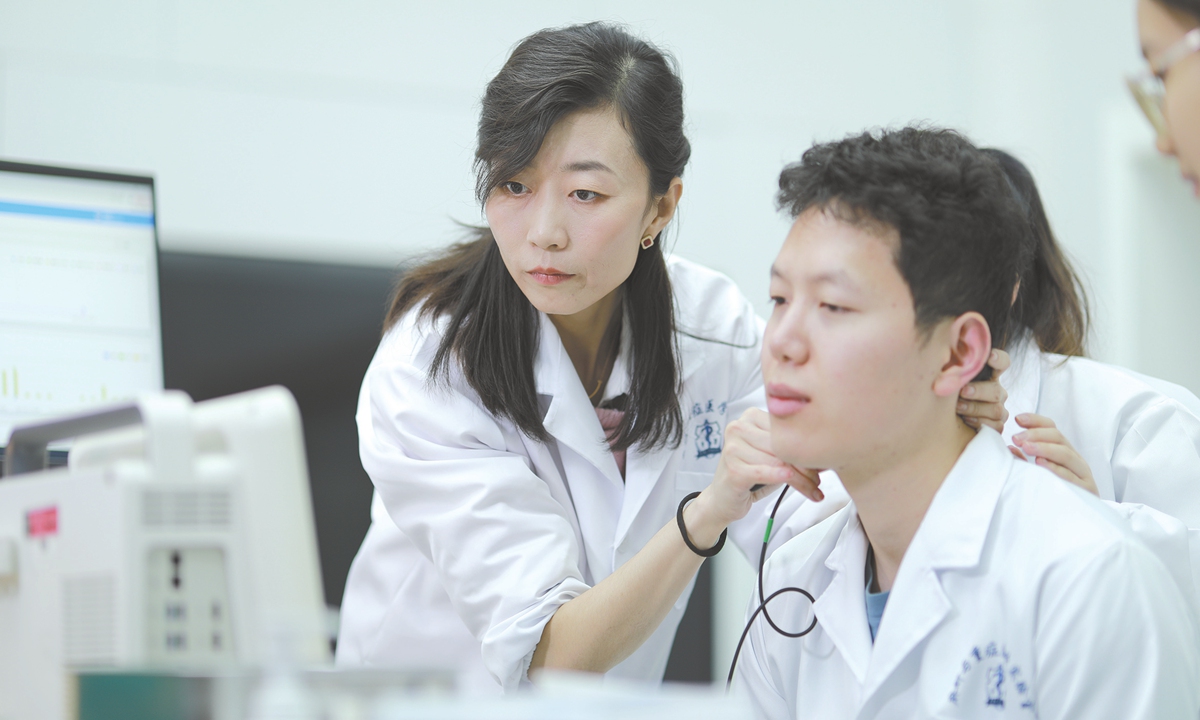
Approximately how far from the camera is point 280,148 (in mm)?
2814

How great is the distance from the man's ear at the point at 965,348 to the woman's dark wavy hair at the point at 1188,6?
418 mm

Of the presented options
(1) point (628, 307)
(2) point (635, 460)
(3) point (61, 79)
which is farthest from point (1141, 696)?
(3) point (61, 79)

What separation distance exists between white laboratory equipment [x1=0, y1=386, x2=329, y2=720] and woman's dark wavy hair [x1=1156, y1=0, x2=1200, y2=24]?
2.89 ft

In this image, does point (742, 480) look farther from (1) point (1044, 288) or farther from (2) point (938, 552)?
(1) point (1044, 288)

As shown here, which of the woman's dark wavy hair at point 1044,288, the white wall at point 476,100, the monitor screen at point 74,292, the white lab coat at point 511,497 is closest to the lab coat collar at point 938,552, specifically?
the white lab coat at point 511,497

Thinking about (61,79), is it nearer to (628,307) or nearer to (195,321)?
(195,321)

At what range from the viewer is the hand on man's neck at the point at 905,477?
4.38 feet

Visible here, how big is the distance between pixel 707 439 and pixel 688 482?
0.09 meters

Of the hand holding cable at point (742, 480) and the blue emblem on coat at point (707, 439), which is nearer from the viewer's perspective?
the hand holding cable at point (742, 480)

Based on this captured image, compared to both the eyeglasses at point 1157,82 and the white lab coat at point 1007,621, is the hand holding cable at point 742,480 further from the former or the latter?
the eyeglasses at point 1157,82

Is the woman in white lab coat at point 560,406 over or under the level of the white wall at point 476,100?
under

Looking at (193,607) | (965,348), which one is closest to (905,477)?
(965,348)

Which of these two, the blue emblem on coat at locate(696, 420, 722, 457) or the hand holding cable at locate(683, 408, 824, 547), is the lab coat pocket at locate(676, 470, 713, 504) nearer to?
the blue emblem on coat at locate(696, 420, 722, 457)

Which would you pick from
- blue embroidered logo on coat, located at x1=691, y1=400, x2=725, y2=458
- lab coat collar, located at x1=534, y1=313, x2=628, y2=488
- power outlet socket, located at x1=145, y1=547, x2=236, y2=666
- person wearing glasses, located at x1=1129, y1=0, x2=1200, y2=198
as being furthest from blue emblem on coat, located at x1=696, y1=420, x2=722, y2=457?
power outlet socket, located at x1=145, y1=547, x2=236, y2=666
